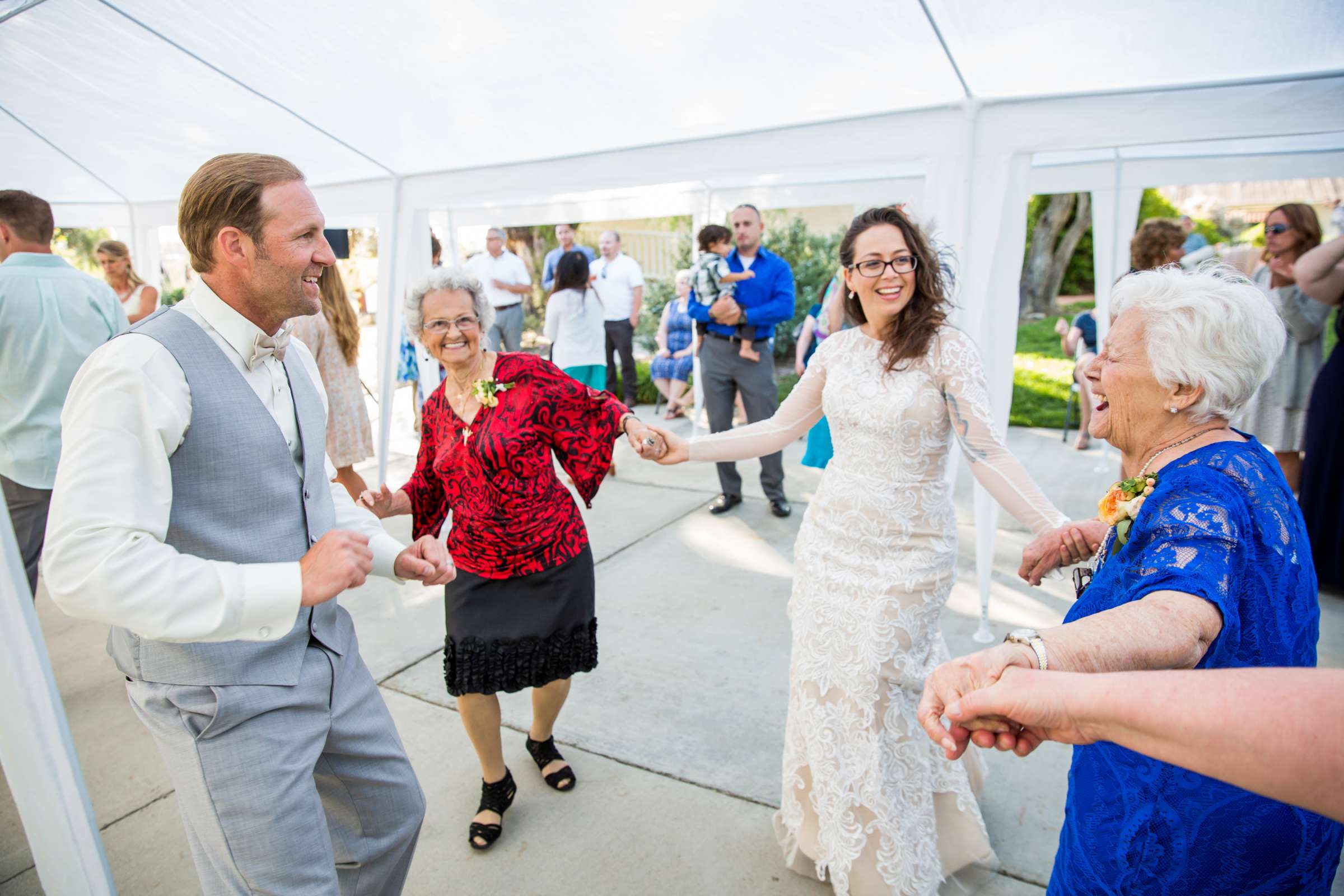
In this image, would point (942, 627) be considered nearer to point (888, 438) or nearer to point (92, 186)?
point (888, 438)

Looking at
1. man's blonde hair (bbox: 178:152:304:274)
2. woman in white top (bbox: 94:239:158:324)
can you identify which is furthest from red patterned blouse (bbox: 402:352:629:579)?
woman in white top (bbox: 94:239:158:324)

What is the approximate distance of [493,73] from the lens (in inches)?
170

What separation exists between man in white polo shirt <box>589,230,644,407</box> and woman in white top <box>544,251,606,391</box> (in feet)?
5.74

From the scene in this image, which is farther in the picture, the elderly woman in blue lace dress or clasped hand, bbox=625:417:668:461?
clasped hand, bbox=625:417:668:461

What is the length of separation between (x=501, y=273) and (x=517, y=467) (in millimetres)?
6527

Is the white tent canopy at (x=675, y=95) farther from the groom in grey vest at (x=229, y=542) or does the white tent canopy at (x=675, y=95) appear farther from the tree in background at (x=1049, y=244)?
the tree in background at (x=1049, y=244)

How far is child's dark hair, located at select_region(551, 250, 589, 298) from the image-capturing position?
7.10 meters

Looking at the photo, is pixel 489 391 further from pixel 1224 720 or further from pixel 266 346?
pixel 1224 720

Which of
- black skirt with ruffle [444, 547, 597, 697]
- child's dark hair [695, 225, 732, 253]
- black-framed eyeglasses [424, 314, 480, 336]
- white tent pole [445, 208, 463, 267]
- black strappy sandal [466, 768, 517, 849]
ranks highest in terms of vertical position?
white tent pole [445, 208, 463, 267]

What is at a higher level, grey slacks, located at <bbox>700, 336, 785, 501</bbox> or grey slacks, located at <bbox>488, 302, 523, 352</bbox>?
grey slacks, located at <bbox>488, 302, 523, 352</bbox>

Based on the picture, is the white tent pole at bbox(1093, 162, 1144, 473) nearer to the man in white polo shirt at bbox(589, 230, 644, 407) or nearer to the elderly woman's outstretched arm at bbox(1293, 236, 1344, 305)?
the elderly woman's outstretched arm at bbox(1293, 236, 1344, 305)

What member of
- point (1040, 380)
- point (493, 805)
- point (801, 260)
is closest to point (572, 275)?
point (493, 805)

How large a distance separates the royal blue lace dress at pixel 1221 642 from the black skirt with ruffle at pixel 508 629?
1.76m

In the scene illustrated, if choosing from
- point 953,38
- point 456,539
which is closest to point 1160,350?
point 456,539
